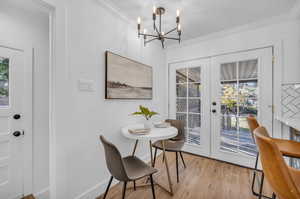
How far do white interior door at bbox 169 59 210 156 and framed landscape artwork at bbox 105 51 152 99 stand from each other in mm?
773

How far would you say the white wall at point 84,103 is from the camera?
4.36 ft

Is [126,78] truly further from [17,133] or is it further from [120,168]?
[17,133]

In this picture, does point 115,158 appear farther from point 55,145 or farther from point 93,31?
point 93,31

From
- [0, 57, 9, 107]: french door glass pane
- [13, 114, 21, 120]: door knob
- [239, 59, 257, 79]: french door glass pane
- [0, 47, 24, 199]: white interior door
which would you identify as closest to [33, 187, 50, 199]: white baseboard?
[0, 47, 24, 199]: white interior door

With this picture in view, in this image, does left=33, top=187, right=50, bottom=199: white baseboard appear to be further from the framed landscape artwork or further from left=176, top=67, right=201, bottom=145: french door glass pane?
left=176, top=67, right=201, bottom=145: french door glass pane

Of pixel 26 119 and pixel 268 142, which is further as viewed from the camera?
pixel 26 119

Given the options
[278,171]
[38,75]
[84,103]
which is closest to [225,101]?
[278,171]

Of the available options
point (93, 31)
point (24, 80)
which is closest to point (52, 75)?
point (24, 80)

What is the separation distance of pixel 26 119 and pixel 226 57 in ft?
10.6

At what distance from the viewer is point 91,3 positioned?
1.62 m

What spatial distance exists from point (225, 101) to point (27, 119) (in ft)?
9.99

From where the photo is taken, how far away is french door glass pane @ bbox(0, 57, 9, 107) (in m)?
1.49

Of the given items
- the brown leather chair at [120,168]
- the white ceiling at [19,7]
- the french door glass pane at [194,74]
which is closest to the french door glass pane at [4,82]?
the white ceiling at [19,7]

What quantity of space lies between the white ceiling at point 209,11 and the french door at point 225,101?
1.78ft
